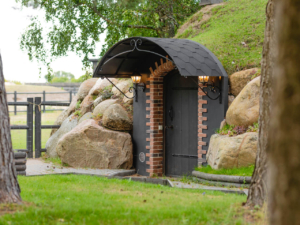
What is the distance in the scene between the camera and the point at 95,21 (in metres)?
17.3

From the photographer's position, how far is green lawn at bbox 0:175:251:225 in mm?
4457

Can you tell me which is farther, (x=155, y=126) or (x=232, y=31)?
(x=232, y=31)

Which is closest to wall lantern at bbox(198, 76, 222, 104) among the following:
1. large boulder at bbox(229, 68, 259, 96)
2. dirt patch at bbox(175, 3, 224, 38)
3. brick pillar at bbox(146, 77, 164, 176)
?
large boulder at bbox(229, 68, 259, 96)

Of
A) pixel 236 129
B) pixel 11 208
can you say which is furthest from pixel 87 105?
pixel 11 208

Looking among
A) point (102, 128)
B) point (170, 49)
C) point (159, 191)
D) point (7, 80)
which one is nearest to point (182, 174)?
point (102, 128)

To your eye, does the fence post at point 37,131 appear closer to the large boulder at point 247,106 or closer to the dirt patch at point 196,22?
the dirt patch at point 196,22


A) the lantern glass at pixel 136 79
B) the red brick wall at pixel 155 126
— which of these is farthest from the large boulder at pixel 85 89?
the red brick wall at pixel 155 126

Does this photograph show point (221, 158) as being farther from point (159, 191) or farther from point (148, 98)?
point (148, 98)

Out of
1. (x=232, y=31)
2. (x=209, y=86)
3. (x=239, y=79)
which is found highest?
(x=232, y=31)

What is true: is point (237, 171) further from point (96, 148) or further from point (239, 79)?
point (96, 148)

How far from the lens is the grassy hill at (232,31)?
10.6 metres

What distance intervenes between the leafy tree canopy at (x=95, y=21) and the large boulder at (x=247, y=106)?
8664mm

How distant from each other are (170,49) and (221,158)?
292 centimetres

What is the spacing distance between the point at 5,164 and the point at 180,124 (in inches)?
268
